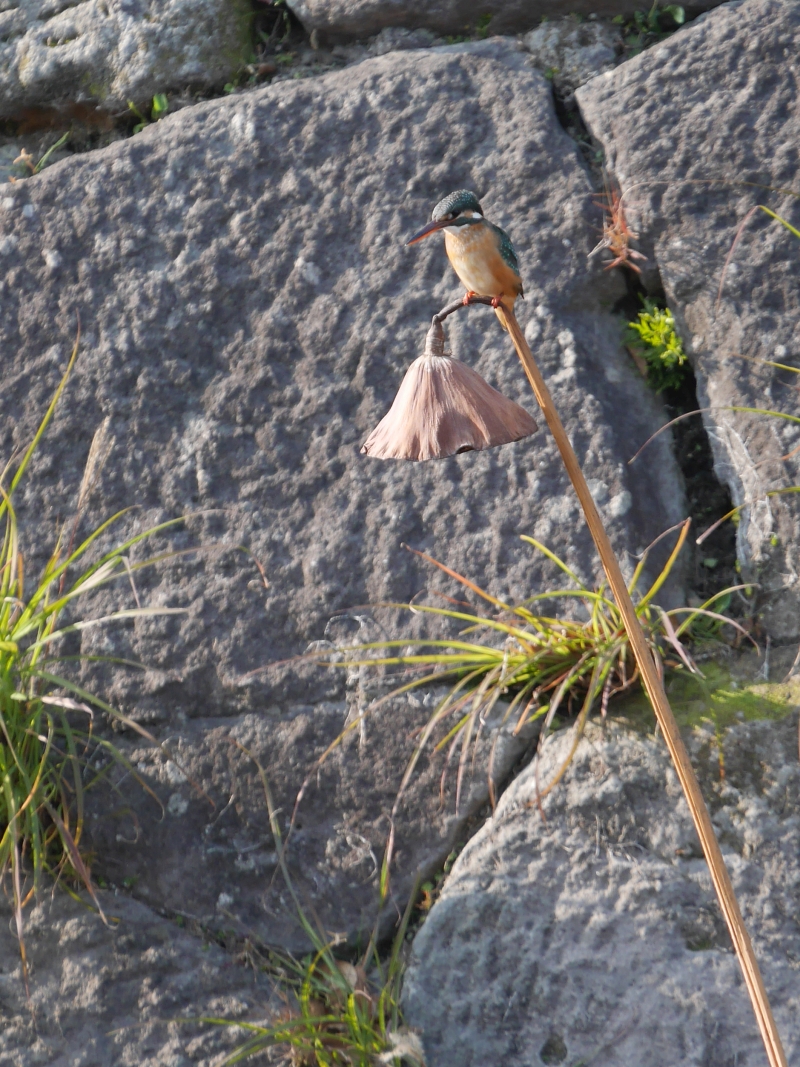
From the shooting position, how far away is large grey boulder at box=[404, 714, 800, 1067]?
1.46 meters

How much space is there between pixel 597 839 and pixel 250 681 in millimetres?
689

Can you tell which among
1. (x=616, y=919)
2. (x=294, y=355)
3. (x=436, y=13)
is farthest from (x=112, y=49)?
(x=616, y=919)

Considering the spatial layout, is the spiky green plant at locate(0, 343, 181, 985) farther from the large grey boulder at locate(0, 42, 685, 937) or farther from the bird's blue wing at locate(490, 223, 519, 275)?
the bird's blue wing at locate(490, 223, 519, 275)

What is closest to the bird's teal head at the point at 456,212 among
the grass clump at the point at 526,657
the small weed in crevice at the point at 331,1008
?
the grass clump at the point at 526,657

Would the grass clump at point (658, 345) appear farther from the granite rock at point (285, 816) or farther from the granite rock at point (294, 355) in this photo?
the granite rock at point (285, 816)

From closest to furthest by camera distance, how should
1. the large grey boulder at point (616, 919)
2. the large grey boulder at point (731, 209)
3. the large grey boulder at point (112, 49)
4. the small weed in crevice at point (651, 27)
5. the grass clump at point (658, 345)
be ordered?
the large grey boulder at point (616, 919) → the large grey boulder at point (731, 209) → the grass clump at point (658, 345) → the small weed in crevice at point (651, 27) → the large grey boulder at point (112, 49)

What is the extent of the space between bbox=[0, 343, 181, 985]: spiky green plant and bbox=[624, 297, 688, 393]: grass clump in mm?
969

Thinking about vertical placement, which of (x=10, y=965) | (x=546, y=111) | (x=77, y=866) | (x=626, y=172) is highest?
(x=546, y=111)

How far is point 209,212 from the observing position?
205 cm

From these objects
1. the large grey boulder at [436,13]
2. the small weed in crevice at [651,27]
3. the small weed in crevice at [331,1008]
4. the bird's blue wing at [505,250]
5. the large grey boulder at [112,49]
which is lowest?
the small weed in crevice at [331,1008]

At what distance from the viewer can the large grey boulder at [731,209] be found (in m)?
1.73

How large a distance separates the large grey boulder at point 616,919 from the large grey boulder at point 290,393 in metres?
0.17

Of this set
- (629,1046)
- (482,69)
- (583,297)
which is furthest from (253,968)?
(482,69)

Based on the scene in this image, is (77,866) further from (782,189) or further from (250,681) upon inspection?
(782,189)
